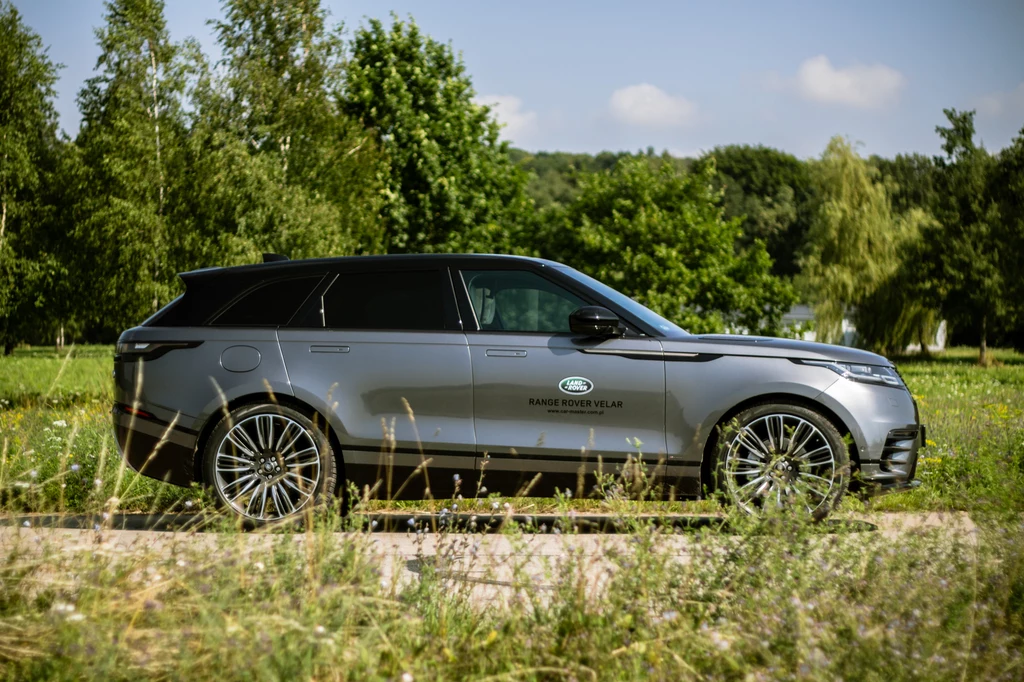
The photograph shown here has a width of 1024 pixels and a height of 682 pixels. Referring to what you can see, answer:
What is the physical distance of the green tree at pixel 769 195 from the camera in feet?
248

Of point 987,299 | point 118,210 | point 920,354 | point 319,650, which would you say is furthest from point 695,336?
point 920,354

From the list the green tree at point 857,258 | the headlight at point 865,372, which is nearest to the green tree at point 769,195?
the green tree at point 857,258

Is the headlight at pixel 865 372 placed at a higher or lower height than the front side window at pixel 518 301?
lower

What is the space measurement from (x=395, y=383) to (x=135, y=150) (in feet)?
49.6

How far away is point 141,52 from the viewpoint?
66.5ft

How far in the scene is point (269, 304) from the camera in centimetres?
700

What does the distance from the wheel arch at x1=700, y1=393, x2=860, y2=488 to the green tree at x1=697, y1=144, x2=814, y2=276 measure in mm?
66885

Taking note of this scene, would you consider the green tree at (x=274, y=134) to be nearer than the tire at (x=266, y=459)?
No

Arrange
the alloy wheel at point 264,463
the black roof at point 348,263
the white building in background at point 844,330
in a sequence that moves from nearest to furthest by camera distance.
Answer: the alloy wheel at point 264,463, the black roof at point 348,263, the white building in background at point 844,330

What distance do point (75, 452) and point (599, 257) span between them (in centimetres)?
3469

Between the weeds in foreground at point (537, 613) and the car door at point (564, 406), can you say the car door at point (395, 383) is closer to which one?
the car door at point (564, 406)

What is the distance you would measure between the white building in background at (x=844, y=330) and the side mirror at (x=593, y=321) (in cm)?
2706

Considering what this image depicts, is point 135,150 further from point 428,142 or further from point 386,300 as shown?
point 428,142

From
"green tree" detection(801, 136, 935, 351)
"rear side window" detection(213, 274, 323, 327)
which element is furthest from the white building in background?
"rear side window" detection(213, 274, 323, 327)
